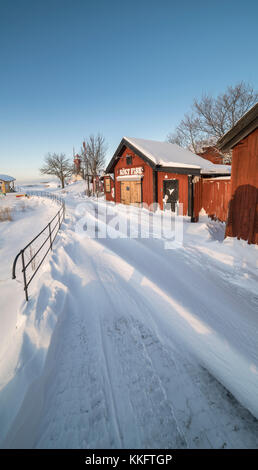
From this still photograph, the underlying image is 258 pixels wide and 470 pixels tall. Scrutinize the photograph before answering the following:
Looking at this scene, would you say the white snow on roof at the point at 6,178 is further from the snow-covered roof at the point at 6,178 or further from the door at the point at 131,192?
the door at the point at 131,192

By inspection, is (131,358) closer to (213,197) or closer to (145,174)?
(213,197)

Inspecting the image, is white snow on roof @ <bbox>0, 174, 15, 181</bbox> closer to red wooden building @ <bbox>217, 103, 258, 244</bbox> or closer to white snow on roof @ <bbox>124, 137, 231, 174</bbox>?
white snow on roof @ <bbox>124, 137, 231, 174</bbox>

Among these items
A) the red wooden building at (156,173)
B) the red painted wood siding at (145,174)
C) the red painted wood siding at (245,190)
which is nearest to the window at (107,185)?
the red wooden building at (156,173)

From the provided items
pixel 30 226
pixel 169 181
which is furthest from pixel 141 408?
pixel 30 226

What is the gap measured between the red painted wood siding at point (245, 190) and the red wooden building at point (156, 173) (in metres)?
3.90

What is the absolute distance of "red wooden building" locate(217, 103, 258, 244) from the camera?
19.2 feet

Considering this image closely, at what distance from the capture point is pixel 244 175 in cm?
620

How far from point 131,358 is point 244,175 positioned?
6.25m

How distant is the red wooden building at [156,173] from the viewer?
1081 centimetres

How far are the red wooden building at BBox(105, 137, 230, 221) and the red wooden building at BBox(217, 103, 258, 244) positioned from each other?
12.5 ft

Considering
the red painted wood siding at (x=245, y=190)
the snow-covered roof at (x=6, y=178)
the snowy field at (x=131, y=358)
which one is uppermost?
the snow-covered roof at (x=6, y=178)

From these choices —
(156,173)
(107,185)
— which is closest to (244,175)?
(156,173)

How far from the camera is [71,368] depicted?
103 inches

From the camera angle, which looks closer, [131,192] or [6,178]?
[131,192]
